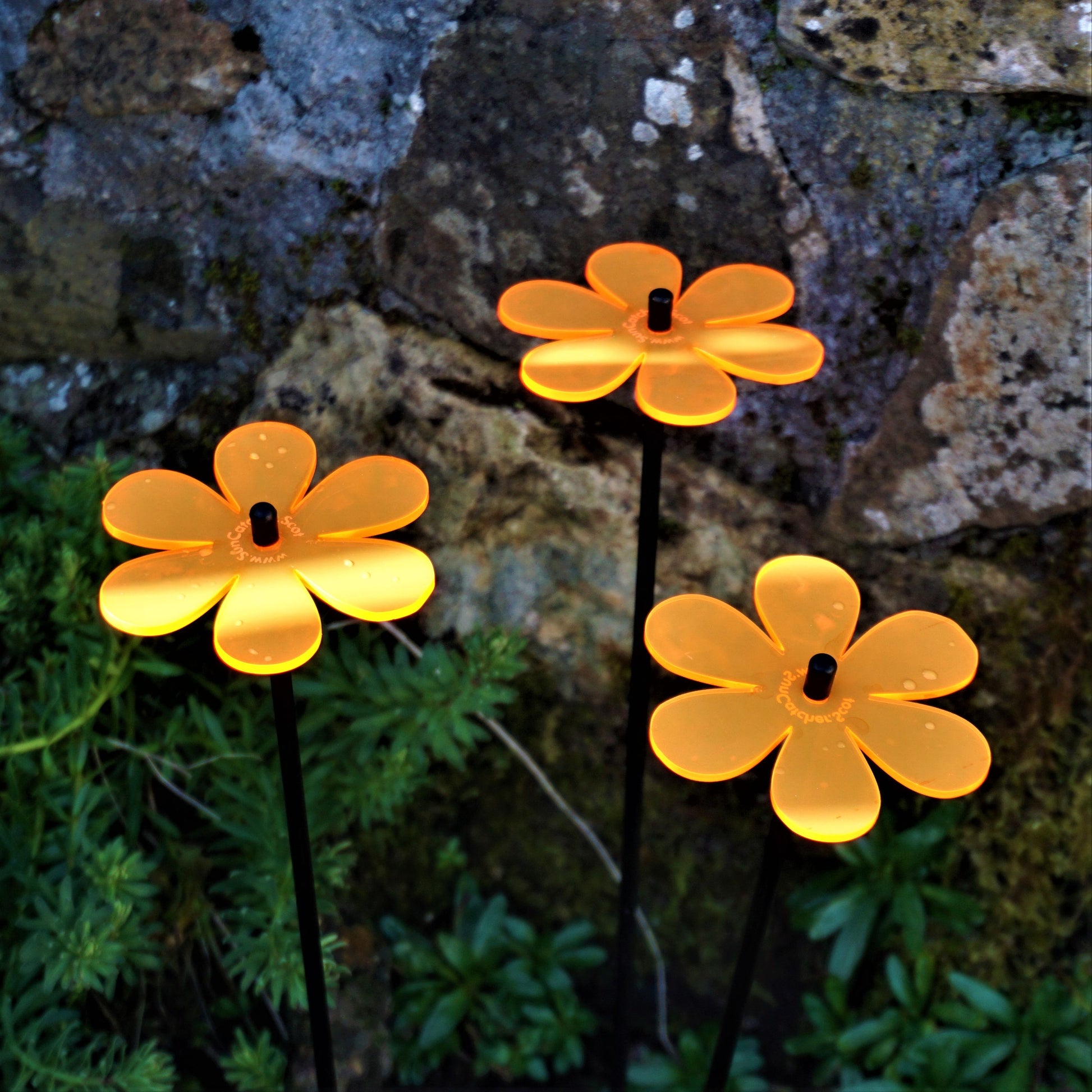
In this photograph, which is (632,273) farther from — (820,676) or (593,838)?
(593,838)

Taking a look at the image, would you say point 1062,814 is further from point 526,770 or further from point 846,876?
point 526,770

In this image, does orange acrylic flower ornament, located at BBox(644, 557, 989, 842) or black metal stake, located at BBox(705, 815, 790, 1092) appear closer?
orange acrylic flower ornament, located at BBox(644, 557, 989, 842)

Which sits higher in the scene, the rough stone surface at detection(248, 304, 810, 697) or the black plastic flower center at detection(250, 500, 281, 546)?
the black plastic flower center at detection(250, 500, 281, 546)

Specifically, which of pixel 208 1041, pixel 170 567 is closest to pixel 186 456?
pixel 170 567

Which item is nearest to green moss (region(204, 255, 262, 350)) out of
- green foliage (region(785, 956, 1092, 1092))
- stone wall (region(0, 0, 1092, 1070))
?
stone wall (region(0, 0, 1092, 1070))

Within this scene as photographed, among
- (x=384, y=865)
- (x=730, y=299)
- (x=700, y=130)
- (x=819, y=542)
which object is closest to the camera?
(x=730, y=299)

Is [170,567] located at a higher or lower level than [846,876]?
higher

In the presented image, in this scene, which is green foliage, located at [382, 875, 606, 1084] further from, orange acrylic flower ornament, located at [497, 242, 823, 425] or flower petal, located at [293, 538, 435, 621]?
orange acrylic flower ornament, located at [497, 242, 823, 425]

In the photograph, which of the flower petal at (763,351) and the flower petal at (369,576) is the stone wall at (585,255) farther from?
the flower petal at (369,576)
